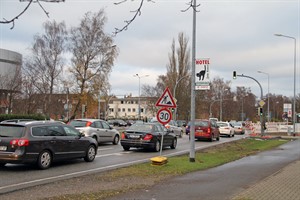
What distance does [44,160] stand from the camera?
511 inches

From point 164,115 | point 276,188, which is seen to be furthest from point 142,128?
point 276,188

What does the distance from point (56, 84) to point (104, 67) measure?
6326 millimetres

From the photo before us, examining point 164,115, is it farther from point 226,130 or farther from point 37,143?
point 226,130

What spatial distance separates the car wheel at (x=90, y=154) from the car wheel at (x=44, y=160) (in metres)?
2.17

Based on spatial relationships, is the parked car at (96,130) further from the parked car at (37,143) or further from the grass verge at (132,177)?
the grass verge at (132,177)

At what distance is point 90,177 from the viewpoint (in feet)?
37.2

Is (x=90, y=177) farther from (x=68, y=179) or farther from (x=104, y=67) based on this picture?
(x=104, y=67)

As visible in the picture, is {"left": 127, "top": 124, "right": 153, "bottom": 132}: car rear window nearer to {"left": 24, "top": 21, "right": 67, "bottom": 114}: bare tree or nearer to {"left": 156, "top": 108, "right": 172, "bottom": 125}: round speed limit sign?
{"left": 156, "top": 108, "right": 172, "bottom": 125}: round speed limit sign

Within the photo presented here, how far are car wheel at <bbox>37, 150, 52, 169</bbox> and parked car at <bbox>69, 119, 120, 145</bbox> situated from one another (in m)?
8.24

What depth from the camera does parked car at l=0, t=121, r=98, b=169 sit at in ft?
40.1

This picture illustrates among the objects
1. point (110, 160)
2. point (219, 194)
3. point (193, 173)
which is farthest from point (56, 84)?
point (219, 194)

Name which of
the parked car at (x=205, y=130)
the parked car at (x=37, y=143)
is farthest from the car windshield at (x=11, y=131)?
the parked car at (x=205, y=130)

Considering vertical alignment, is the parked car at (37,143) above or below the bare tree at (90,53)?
below

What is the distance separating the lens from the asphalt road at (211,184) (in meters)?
8.71
